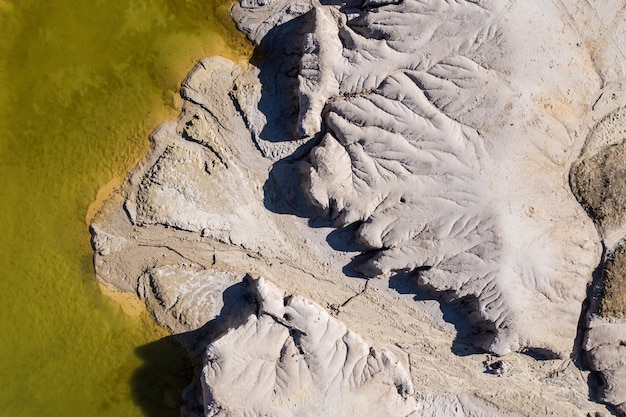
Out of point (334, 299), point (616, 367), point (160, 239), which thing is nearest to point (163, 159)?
point (160, 239)

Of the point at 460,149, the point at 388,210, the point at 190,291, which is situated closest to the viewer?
the point at 460,149

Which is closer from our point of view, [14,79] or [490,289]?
[490,289]

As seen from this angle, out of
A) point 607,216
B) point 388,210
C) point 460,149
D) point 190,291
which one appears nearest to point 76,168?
point 190,291

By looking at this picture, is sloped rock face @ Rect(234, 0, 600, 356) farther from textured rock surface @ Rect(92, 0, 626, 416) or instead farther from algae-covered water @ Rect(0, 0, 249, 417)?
algae-covered water @ Rect(0, 0, 249, 417)

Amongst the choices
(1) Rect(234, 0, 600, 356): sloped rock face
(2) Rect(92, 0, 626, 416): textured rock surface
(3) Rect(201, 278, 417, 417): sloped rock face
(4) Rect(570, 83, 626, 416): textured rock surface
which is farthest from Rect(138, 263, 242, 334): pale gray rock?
(4) Rect(570, 83, 626, 416): textured rock surface

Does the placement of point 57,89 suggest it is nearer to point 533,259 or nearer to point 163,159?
point 163,159

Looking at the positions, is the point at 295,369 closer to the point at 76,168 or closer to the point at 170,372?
the point at 170,372
